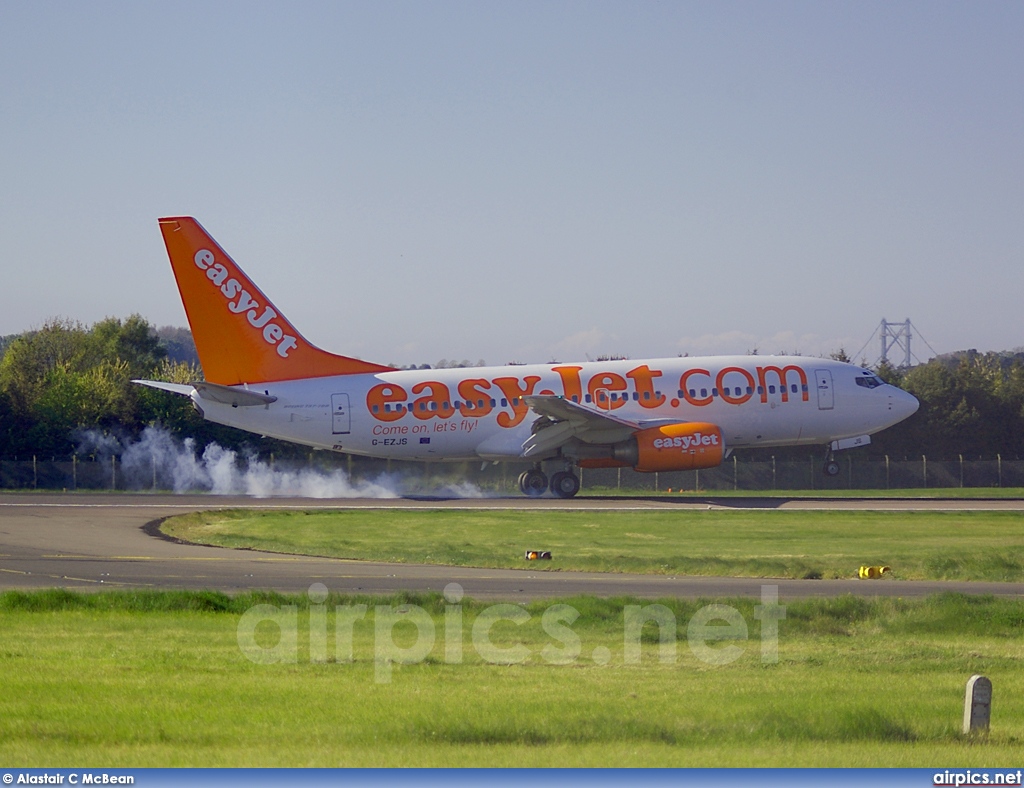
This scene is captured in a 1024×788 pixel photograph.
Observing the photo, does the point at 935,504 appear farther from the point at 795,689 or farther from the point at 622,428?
the point at 795,689

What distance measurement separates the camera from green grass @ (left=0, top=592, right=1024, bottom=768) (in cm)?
1056

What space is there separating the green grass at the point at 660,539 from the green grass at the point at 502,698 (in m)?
7.76

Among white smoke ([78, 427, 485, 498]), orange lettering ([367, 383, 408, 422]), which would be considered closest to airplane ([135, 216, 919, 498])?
orange lettering ([367, 383, 408, 422])

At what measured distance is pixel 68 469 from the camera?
54875 millimetres

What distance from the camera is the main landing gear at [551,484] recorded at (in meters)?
45.2

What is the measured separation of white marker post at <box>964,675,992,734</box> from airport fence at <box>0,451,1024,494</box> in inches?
1545

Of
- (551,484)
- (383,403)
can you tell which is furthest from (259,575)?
(551,484)

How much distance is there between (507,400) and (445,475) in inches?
301

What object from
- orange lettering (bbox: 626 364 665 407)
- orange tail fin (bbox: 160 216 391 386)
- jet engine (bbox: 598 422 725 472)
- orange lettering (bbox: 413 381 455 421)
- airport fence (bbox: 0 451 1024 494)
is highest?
orange tail fin (bbox: 160 216 391 386)

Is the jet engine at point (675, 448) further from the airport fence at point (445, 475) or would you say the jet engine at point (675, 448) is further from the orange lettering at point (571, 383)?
the airport fence at point (445, 475)

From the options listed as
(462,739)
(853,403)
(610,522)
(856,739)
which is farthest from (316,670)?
(853,403)

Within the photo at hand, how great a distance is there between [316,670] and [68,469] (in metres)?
44.4

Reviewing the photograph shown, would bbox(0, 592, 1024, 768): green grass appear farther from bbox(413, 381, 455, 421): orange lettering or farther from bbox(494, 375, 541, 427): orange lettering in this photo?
bbox(494, 375, 541, 427): orange lettering

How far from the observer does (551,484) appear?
45.6 meters
